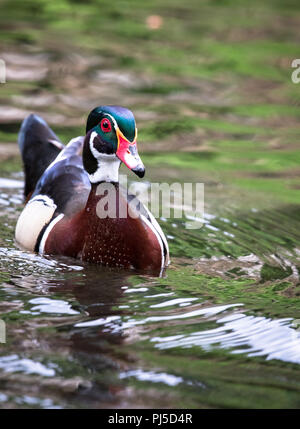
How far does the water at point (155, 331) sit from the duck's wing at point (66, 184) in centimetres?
57

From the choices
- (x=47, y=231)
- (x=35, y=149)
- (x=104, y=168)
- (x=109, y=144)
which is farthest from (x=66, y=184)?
(x=35, y=149)

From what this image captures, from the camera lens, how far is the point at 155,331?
5.84m

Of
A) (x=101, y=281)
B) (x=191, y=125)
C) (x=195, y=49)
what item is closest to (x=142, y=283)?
(x=101, y=281)

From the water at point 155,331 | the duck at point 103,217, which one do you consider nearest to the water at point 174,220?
the water at point 155,331

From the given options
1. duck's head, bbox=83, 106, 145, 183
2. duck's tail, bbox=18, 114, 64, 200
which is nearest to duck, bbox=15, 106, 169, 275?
duck's head, bbox=83, 106, 145, 183

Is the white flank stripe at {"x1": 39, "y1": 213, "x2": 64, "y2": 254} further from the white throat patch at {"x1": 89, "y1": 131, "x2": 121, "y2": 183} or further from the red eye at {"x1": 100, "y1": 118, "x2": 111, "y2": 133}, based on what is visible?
the red eye at {"x1": 100, "y1": 118, "x2": 111, "y2": 133}

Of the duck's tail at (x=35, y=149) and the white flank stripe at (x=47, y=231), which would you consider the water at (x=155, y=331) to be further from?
the duck's tail at (x=35, y=149)

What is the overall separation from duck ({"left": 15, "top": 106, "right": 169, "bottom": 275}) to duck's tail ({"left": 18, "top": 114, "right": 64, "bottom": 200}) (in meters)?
1.11

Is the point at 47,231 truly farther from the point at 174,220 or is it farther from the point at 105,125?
the point at 174,220

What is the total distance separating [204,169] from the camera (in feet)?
32.7

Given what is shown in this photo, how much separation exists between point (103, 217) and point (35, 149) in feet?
7.32

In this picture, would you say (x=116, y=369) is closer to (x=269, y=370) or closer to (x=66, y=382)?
(x=66, y=382)

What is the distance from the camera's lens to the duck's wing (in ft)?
25.0

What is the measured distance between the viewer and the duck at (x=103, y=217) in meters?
6.93
